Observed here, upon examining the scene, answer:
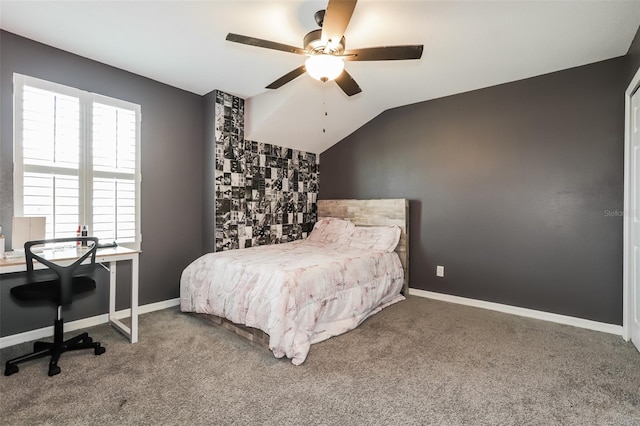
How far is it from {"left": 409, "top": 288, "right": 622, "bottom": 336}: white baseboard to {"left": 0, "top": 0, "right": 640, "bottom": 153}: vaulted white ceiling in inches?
92.7

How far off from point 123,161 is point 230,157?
107 centimetres

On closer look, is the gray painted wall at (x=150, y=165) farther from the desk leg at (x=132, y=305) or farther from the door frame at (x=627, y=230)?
the door frame at (x=627, y=230)

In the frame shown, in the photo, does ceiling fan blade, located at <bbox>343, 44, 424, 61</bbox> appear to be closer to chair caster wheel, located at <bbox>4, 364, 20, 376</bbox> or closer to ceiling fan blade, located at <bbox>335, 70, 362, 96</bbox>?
ceiling fan blade, located at <bbox>335, 70, 362, 96</bbox>

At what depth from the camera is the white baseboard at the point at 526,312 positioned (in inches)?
106

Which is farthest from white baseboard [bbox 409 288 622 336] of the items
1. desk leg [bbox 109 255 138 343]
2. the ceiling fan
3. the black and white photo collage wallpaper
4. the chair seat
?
the chair seat

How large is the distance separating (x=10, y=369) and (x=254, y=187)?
2.58 metres

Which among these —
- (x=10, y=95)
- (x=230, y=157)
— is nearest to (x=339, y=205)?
(x=230, y=157)

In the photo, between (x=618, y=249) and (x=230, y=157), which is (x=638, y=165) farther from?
(x=230, y=157)

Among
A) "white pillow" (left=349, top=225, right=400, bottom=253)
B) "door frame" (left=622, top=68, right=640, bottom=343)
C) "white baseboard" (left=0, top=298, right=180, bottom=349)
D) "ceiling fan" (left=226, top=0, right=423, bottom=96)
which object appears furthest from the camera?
"white pillow" (left=349, top=225, right=400, bottom=253)

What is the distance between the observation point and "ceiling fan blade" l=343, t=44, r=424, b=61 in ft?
6.12

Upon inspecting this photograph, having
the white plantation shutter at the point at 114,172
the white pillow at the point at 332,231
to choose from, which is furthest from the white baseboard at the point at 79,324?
the white pillow at the point at 332,231

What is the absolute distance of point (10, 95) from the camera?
234cm

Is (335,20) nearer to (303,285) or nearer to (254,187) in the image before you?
(303,285)

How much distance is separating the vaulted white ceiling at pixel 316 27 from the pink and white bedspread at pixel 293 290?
1804mm
